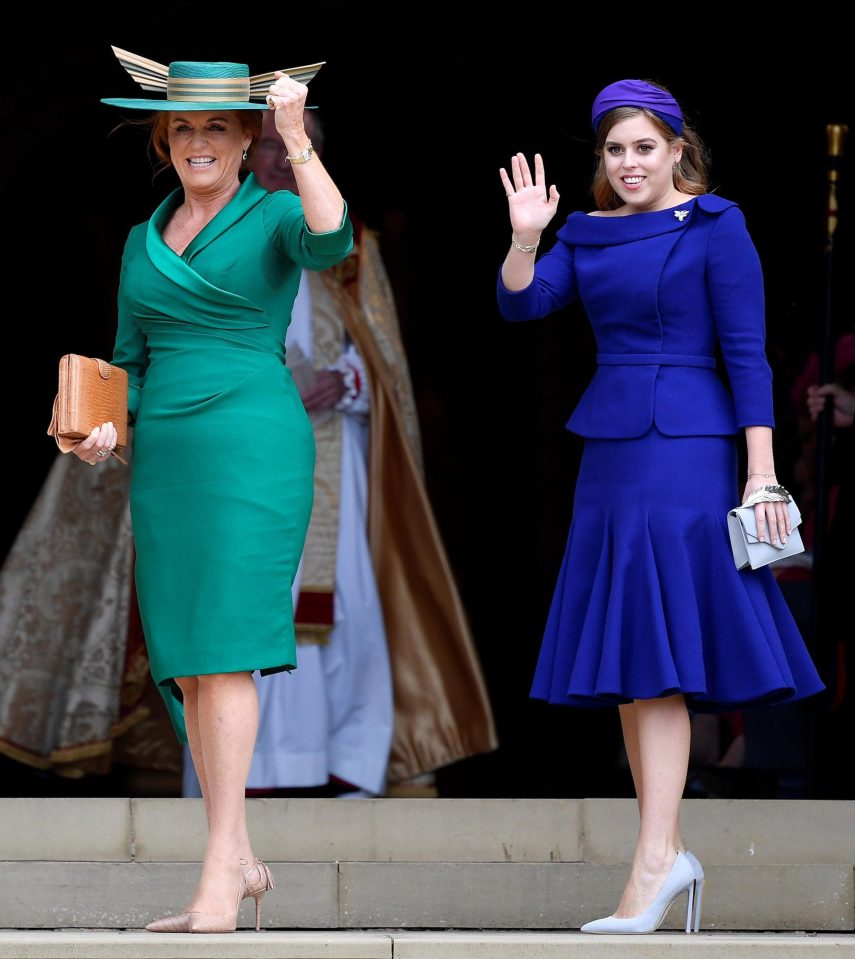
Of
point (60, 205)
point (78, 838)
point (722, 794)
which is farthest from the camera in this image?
point (60, 205)

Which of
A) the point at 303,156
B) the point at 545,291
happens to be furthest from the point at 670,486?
the point at 303,156

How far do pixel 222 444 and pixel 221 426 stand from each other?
39 mm

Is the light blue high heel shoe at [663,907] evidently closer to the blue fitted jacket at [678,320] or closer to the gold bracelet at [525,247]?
the blue fitted jacket at [678,320]

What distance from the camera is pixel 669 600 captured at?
469cm

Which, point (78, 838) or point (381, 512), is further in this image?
point (381, 512)

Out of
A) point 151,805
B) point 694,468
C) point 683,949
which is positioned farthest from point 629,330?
point 151,805

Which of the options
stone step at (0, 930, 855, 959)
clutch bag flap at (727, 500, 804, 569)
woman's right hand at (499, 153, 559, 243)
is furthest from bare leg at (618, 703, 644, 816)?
woman's right hand at (499, 153, 559, 243)

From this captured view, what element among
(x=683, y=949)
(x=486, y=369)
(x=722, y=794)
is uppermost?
(x=486, y=369)

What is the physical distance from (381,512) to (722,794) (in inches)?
56.6

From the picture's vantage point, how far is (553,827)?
5.80 meters

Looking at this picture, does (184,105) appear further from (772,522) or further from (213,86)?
(772,522)

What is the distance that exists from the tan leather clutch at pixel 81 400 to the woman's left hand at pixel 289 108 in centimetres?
61

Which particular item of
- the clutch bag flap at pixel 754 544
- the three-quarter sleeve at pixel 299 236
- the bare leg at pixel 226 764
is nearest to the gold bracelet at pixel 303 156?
the three-quarter sleeve at pixel 299 236

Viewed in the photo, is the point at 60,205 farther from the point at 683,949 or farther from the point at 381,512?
the point at 683,949
